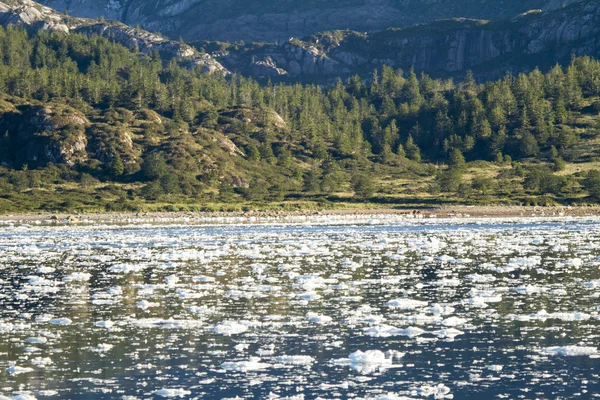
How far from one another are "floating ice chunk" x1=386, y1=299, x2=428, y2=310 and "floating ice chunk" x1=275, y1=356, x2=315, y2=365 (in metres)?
10.1

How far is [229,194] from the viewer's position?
173625 millimetres

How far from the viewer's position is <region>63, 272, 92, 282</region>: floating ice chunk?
45.4 meters

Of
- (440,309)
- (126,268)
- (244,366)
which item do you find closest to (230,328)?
(244,366)

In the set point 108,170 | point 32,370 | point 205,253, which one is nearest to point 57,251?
point 205,253

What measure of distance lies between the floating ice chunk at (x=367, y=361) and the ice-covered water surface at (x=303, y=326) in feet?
0.19

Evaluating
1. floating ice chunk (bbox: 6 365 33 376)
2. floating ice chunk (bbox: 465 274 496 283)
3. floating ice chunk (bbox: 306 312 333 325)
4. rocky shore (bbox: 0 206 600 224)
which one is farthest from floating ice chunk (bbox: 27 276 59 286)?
rocky shore (bbox: 0 206 600 224)

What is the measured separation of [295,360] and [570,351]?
8.47 m

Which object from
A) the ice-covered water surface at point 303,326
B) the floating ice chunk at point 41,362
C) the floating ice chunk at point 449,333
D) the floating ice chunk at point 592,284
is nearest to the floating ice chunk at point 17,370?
the ice-covered water surface at point 303,326

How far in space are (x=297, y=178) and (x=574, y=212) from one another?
75319mm

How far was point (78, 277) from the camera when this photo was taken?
4662cm

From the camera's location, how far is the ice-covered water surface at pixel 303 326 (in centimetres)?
2197

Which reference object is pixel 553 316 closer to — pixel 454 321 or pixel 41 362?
pixel 454 321

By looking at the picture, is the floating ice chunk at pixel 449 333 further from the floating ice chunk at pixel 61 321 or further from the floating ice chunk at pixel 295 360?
the floating ice chunk at pixel 61 321

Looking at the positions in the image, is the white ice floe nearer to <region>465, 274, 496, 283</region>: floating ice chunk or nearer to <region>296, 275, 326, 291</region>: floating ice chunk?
<region>465, 274, 496, 283</region>: floating ice chunk
